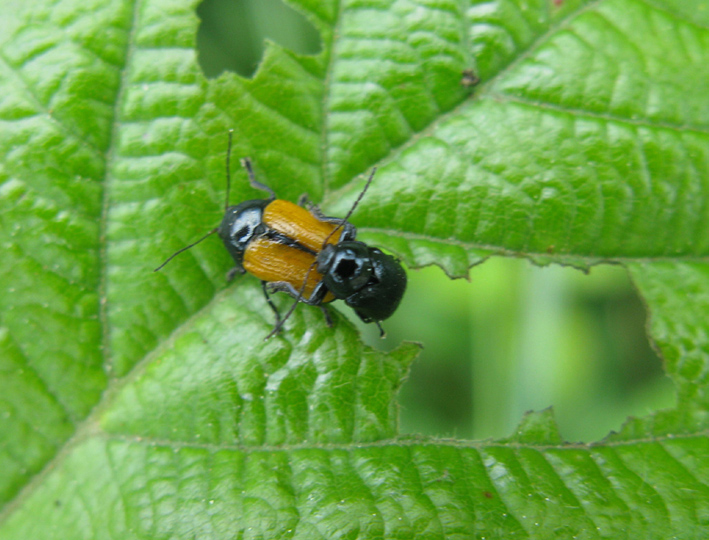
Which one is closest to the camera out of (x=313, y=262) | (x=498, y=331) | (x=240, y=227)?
(x=240, y=227)

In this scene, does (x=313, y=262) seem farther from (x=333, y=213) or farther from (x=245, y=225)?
(x=245, y=225)

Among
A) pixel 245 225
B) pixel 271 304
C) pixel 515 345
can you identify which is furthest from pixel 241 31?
pixel 515 345

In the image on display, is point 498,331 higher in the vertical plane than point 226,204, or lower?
lower

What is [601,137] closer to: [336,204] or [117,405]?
[336,204]

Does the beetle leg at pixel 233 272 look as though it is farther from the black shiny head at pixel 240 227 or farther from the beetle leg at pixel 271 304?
the beetle leg at pixel 271 304

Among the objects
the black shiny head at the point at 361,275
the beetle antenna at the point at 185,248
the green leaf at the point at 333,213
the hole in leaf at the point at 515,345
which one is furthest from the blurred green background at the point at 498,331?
the beetle antenna at the point at 185,248

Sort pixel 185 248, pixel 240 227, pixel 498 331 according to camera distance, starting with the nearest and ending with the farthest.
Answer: pixel 185 248, pixel 240 227, pixel 498 331
